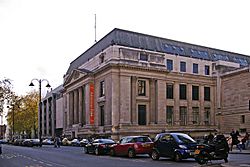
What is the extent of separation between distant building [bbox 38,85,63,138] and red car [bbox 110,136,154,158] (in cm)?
7212

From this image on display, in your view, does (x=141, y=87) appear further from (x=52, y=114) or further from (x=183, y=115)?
(x=52, y=114)

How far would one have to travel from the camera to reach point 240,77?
173ft

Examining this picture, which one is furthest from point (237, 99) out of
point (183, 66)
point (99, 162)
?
point (99, 162)

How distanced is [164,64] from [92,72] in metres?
12.6

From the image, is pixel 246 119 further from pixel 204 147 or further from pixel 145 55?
pixel 204 147

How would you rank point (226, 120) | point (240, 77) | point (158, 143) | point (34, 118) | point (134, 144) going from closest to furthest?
point (158, 143) → point (134, 144) → point (240, 77) → point (226, 120) → point (34, 118)

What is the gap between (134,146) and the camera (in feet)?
89.8

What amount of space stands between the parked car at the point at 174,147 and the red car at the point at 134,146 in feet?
8.29

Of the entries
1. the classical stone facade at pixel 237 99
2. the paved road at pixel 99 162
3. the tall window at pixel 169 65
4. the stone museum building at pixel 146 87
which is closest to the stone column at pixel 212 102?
the stone museum building at pixel 146 87

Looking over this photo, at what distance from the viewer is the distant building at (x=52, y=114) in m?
103

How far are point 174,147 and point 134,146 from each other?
202 inches

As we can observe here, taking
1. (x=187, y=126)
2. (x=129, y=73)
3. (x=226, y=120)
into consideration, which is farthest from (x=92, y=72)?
(x=226, y=120)

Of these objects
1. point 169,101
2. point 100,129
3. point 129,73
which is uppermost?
point 129,73

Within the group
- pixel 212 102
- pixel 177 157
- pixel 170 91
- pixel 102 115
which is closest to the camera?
pixel 177 157
